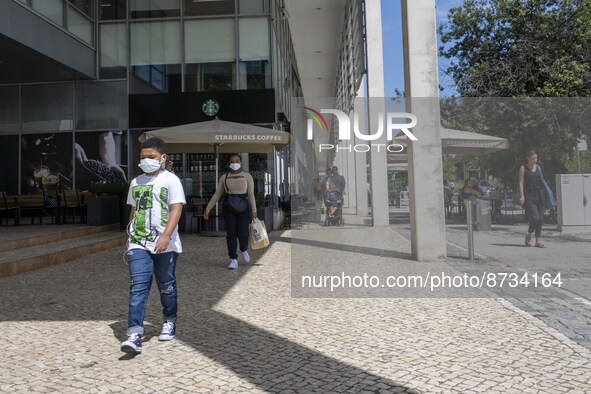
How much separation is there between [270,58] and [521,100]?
395 inches

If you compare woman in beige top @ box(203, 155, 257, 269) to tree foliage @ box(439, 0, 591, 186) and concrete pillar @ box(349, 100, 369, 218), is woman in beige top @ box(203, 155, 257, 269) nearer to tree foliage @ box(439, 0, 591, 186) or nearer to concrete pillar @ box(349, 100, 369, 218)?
concrete pillar @ box(349, 100, 369, 218)

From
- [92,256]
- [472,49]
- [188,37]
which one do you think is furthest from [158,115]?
[472,49]

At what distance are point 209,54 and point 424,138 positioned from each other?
383 inches

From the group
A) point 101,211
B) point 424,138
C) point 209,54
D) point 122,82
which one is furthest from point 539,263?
point 122,82

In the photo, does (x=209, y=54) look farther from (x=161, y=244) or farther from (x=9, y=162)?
(x=161, y=244)

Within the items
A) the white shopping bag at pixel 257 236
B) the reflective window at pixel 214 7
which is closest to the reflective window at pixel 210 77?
the reflective window at pixel 214 7

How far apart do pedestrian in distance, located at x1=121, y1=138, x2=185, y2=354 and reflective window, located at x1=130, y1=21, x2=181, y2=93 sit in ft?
38.7

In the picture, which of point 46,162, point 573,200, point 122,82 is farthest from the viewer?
point 122,82

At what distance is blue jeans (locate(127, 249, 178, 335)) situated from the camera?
3754 mm

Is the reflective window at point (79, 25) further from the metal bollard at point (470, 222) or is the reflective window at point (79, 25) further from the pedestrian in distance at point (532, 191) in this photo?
the pedestrian in distance at point (532, 191)

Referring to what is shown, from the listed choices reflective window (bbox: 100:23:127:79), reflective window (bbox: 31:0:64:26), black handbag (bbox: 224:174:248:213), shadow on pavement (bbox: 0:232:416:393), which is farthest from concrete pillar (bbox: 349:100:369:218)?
reflective window (bbox: 100:23:127:79)

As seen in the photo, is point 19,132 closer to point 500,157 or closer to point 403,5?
point 403,5

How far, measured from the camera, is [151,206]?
12.7 ft

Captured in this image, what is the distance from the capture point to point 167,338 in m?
4.03
